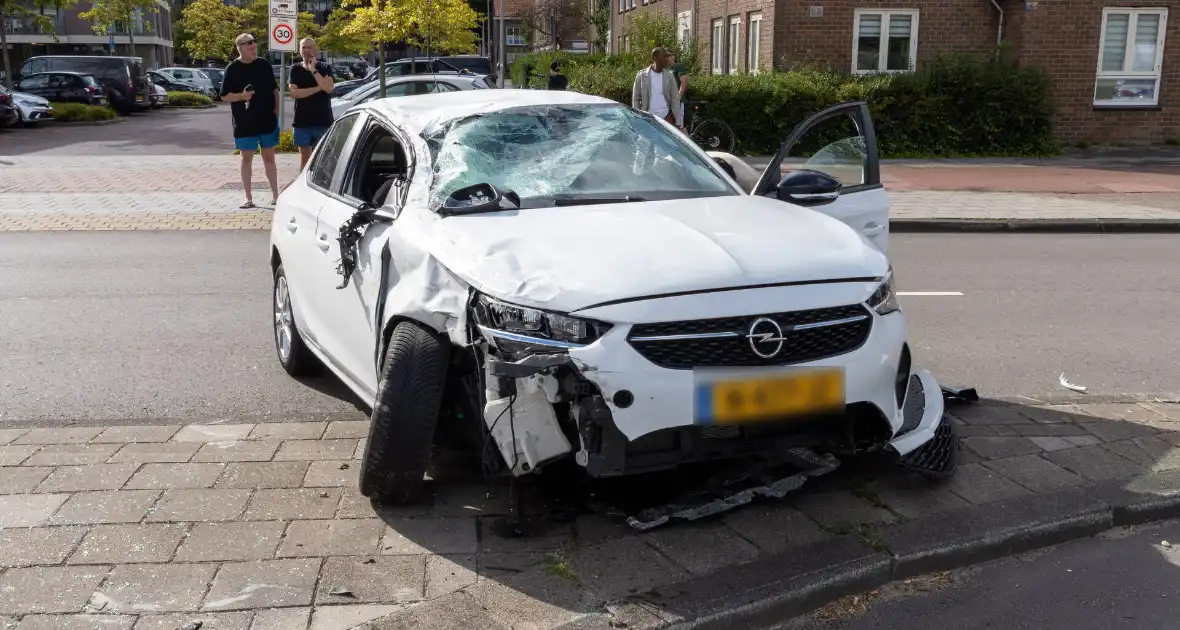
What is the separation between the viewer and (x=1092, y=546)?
401 cm

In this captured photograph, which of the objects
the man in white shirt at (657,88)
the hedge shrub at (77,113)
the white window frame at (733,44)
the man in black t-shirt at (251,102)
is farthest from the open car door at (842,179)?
the hedge shrub at (77,113)

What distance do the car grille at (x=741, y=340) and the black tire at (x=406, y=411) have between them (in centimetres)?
77

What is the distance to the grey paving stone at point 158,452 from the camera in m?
4.62

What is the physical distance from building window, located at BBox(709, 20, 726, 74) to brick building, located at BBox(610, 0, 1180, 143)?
446 cm

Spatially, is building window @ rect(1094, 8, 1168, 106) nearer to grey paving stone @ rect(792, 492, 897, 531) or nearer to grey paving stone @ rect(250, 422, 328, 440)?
grey paving stone @ rect(792, 492, 897, 531)

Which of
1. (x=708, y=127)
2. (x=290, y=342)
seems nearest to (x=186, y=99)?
(x=708, y=127)

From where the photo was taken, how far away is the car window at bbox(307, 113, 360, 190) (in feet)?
18.2

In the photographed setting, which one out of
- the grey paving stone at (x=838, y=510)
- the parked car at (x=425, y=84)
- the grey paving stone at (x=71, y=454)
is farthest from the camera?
the parked car at (x=425, y=84)

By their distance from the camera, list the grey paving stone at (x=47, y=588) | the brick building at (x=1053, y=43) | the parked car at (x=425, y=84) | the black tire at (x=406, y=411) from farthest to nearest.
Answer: the parked car at (x=425, y=84) < the brick building at (x=1053, y=43) < the black tire at (x=406, y=411) < the grey paving stone at (x=47, y=588)

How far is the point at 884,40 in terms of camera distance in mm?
21766

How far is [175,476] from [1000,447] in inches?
134

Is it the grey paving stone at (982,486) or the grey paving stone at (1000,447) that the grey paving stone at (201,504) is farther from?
the grey paving stone at (1000,447)

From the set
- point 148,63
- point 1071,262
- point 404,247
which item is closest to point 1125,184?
point 1071,262

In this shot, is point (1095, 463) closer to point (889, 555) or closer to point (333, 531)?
point (889, 555)
